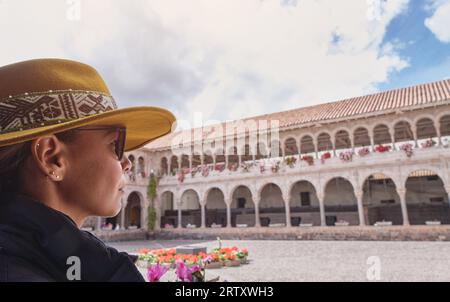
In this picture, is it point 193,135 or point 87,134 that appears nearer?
point 87,134

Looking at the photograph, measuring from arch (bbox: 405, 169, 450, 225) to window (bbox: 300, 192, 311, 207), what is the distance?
293 inches

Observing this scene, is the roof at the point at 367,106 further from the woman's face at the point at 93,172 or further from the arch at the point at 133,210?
the woman's face at the point at 93,172

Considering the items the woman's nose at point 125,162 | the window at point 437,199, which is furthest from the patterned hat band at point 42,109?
the window at point 437,199

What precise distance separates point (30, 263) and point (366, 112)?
23126mm

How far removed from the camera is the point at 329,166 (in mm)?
21781

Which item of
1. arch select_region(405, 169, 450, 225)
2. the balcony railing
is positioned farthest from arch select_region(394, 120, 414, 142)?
arch select_region(405, 169, 450, 225)

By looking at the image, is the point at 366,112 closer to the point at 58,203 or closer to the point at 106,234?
the point at 106,234

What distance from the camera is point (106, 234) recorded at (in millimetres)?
23656

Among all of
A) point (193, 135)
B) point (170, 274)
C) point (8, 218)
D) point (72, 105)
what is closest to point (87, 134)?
point (72, 105)

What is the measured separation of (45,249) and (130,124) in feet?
1.86

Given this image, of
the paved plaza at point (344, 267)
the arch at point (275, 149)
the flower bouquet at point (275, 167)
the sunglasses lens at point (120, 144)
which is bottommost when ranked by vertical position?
the paved plaza at point (344, 267)

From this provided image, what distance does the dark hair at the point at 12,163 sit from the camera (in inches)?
38.7

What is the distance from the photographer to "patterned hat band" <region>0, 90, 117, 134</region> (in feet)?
3.11

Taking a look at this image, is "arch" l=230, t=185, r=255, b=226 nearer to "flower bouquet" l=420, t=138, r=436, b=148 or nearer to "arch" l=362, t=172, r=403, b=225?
"arch" l=362, t=172, r=403, b=225
